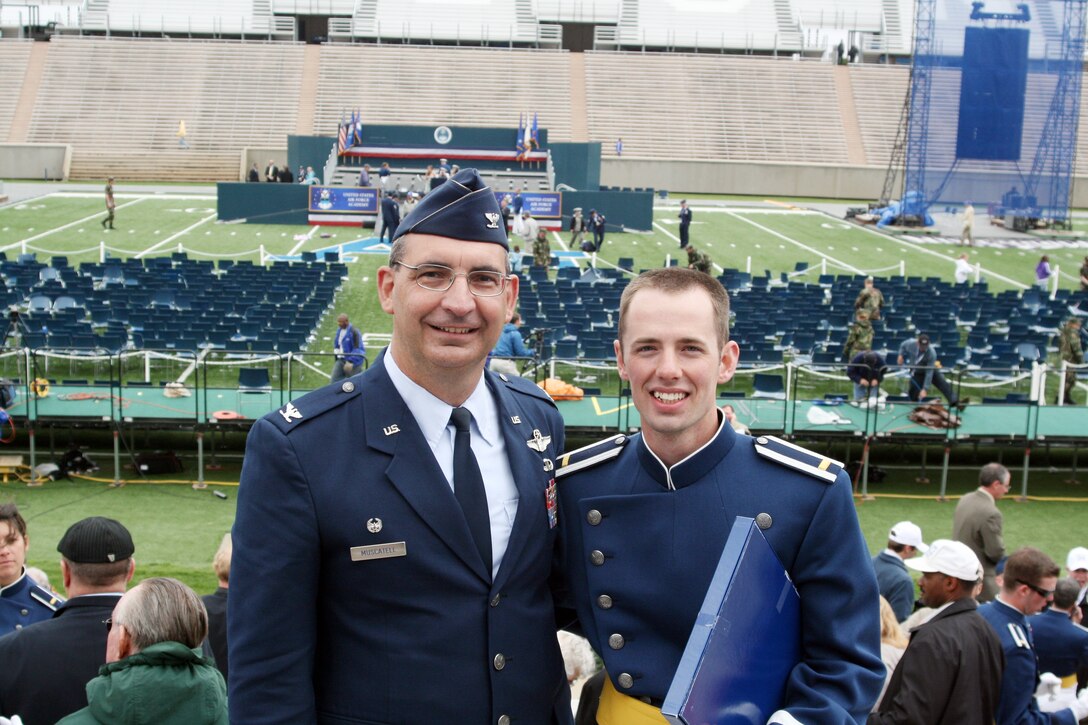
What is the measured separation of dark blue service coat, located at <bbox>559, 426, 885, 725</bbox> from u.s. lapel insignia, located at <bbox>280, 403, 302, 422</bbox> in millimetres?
771

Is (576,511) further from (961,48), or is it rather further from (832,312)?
(961,48)

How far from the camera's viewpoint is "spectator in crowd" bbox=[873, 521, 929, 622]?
827cm

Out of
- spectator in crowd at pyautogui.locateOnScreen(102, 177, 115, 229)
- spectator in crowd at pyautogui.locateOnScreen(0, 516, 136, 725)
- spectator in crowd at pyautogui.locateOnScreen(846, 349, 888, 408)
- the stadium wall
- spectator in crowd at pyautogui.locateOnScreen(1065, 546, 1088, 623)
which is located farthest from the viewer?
the stadium wall

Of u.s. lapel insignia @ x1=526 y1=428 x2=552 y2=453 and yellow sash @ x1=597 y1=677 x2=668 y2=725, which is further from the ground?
u.s. lapel insignia @ x1=526 y1=428 x2=552 y2=453

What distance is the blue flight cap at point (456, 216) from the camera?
316 cm

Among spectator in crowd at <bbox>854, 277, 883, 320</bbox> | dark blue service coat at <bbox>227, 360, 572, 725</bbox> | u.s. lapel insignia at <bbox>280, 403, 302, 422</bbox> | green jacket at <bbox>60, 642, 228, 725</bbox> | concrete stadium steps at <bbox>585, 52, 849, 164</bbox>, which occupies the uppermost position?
concrete stadium steps at <bbox>585, 52, 849, 164</bbox>

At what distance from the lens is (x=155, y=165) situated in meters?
55.6

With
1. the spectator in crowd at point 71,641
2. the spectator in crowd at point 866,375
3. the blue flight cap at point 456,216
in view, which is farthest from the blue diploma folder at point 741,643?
the spectator in crowd at point 866,375

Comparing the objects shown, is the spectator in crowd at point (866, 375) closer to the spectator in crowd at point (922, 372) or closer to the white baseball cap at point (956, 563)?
the spectator in crowd at point (922, 372)

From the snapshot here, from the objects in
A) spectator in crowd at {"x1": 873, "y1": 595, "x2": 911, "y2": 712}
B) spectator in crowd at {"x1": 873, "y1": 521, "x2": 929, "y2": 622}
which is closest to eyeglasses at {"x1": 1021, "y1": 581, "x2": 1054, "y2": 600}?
spectator in crowd at {"x1": 873, "y1": 595, "x2": 911, "y2": 712}

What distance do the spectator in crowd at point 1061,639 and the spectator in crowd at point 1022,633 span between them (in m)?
0.19

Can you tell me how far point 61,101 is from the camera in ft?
194

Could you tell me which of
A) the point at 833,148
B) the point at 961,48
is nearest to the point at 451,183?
the point at 961,48

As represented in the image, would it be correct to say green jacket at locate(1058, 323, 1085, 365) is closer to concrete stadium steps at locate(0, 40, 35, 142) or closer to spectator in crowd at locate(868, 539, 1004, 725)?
spectator in crowd at locate(868, 539, 1004, 725)
